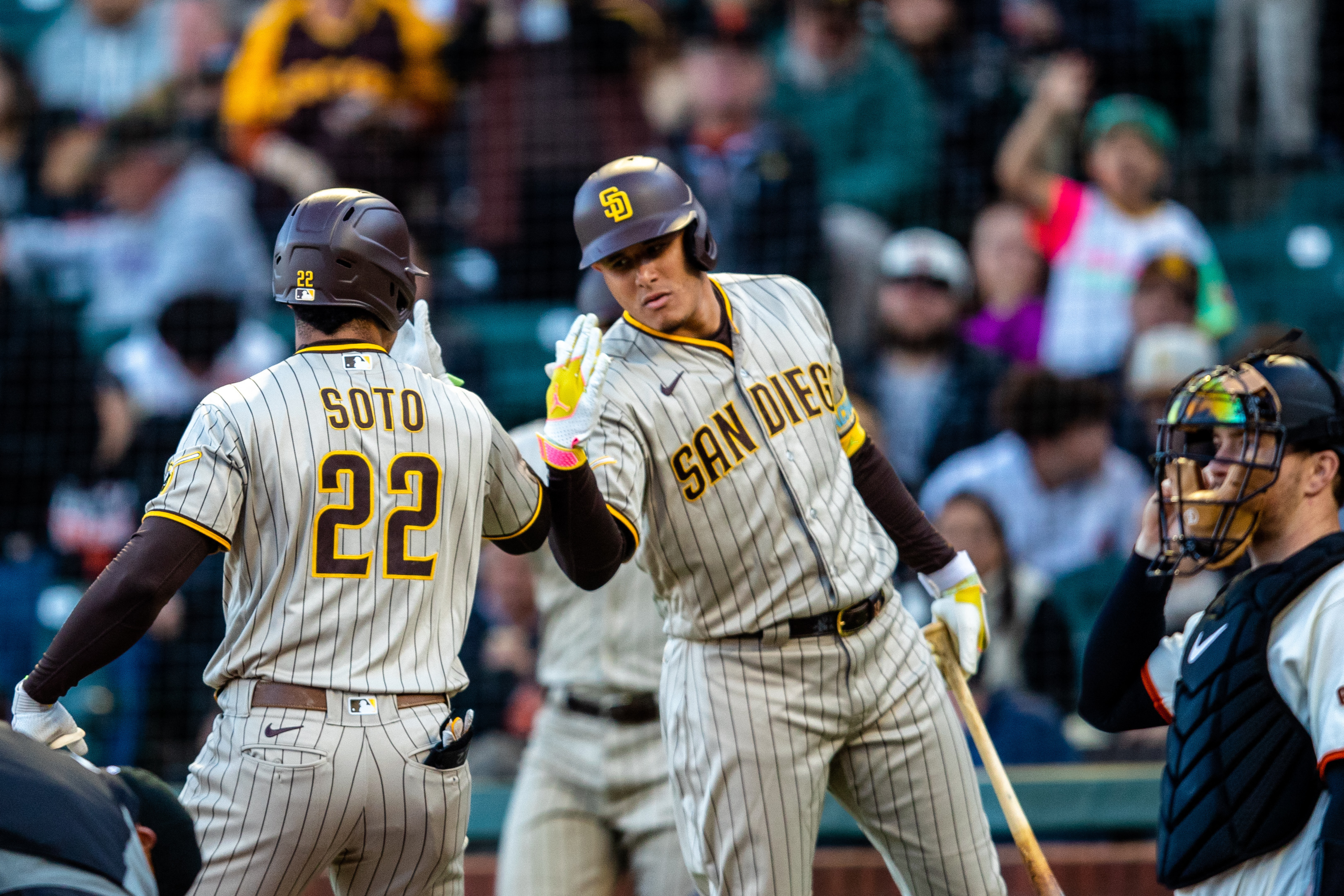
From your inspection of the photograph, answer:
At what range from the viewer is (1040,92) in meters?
6.91

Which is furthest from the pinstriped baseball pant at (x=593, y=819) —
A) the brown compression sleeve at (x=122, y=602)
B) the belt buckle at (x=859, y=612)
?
the brown compression sleeve at (x=122, y=602)

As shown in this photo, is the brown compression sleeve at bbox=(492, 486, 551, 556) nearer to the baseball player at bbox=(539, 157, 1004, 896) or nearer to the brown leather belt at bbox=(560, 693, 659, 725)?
the baseball player at bbox=(539, 157, 1004, 896)

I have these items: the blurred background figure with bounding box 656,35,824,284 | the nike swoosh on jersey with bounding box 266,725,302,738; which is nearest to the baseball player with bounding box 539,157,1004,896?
the nike swoosh on jersey with bounding box 266,725,302,738

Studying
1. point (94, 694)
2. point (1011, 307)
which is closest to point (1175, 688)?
point (1011, 307)

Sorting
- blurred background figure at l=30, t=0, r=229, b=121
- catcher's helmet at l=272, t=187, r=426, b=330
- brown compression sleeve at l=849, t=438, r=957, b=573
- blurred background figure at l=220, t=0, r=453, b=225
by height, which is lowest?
brown compression sleeve at l=849, t=438, r=957, b=573

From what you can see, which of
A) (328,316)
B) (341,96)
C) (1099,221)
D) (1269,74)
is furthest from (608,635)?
(1269,74)

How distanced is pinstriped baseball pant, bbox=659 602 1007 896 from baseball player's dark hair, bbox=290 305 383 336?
94 cm

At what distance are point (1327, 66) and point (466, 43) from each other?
13.8 ft

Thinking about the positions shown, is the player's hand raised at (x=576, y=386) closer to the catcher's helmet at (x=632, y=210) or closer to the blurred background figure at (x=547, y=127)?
the catcher's helmet at (x=632, y=210)

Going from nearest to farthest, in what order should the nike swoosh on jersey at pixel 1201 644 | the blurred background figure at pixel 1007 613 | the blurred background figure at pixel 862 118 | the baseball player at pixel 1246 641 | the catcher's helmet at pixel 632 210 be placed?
the baseball player at pixel 1246 641 → the nike swoosh on jersey at pixel 1201 644 → the catcher's helmet at pixel 632 210 → the blurred background figure at pixel 1007 613 → the blurred background figure at pixel 862 118

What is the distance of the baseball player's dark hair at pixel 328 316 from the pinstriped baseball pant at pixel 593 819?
1.52 meters

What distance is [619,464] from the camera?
9.33 feet

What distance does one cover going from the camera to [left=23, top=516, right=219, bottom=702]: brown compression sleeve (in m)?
2.41

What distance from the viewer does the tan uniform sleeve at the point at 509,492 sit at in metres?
2.77
